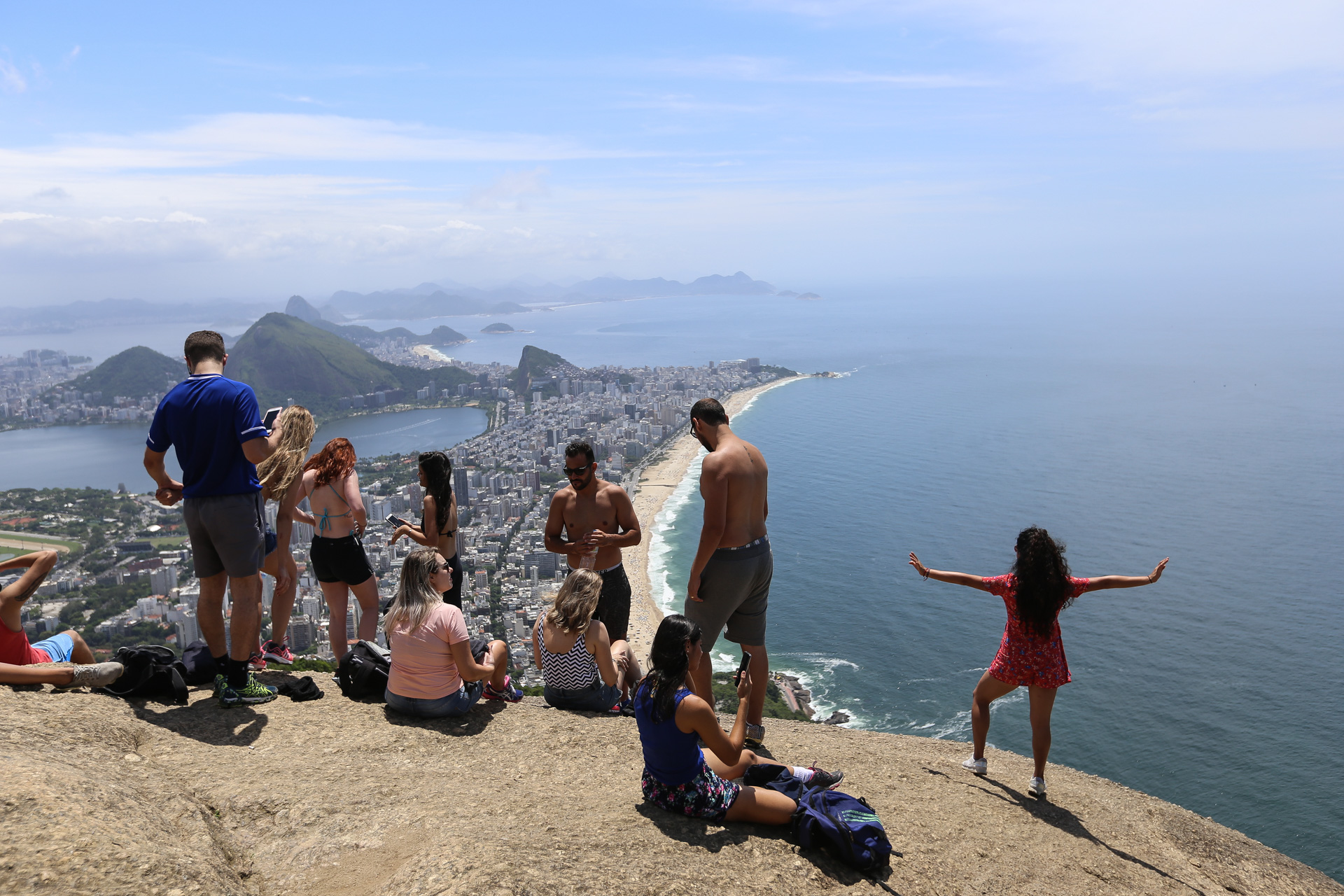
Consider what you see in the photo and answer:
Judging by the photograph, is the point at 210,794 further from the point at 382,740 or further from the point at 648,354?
the point at 648,354

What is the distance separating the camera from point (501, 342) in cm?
17288

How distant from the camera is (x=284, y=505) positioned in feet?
18.8

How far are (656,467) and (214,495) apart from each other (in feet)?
165

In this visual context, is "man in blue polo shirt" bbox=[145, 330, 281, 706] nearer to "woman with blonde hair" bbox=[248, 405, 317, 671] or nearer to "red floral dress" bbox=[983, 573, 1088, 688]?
"woman with blonde hair" bbox=[248, 405, 317, 671]

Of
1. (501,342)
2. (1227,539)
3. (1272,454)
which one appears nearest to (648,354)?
(501,342)

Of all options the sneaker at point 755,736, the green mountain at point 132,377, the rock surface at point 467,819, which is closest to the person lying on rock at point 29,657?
the rock surface at point 467,819

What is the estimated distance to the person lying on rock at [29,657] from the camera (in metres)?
4.57

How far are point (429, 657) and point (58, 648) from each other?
253 centimetres

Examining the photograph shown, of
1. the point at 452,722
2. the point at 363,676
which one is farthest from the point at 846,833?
the point at 363,676

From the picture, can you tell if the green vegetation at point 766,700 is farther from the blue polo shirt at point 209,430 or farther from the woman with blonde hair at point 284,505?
the blue polo shirt at point 209,430

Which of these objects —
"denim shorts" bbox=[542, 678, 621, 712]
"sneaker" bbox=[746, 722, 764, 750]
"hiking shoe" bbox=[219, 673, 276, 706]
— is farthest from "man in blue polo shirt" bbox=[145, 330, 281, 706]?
"sneaker" bbox=[746, 722, 764, 750]

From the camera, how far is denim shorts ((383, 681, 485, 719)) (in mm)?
4984

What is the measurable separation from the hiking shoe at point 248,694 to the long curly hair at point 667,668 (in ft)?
9.21

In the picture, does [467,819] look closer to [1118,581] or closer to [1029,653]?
[1029,653]
